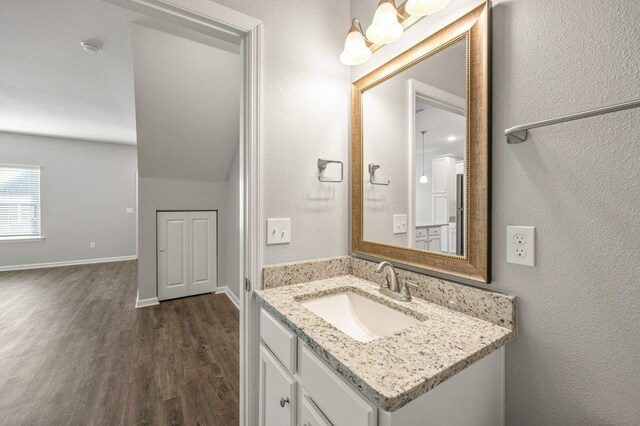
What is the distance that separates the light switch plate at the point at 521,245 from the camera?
32.4 inches

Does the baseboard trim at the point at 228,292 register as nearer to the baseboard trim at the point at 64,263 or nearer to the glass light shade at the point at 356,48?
the glass light shade at the point at 356,48

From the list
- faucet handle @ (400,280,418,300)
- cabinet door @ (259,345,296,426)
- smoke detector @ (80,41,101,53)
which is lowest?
cabinet door @ (259,345,296,426)

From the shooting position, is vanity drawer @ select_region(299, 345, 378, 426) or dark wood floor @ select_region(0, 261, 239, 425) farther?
dark wood floor @ select_region(0, 261, 239, 425)

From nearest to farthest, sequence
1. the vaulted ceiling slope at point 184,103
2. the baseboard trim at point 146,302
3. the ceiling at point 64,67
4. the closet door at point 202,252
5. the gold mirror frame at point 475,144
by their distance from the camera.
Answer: the gold mirror frame at point 475,144 → the ceiling at point 64,67 → the vaulted ceiling slope at point 184,103 → the baseboard trim at point 146,302 → the closet door at point 202,252

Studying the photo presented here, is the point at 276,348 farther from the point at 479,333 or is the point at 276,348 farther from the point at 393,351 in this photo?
the point at 479,333

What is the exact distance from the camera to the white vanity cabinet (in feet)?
2.10

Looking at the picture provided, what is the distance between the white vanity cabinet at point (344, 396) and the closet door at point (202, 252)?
3.00m

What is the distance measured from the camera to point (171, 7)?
1.07m

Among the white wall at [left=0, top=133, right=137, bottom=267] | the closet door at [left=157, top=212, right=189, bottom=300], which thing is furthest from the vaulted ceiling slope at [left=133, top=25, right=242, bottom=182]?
the white wall at [left=0, top=133, right=137, bottom=267]

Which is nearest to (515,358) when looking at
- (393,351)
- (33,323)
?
(393,351)

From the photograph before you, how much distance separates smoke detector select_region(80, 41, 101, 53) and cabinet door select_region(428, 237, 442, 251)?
296 cm

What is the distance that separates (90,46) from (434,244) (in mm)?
3030

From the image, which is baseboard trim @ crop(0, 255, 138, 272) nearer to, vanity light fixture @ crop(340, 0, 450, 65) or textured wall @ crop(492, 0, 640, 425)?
vanity light fixture @ crop(340, 0, 450, 65)

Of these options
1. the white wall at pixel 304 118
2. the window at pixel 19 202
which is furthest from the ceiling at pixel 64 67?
the white wall at pixel 304 118
